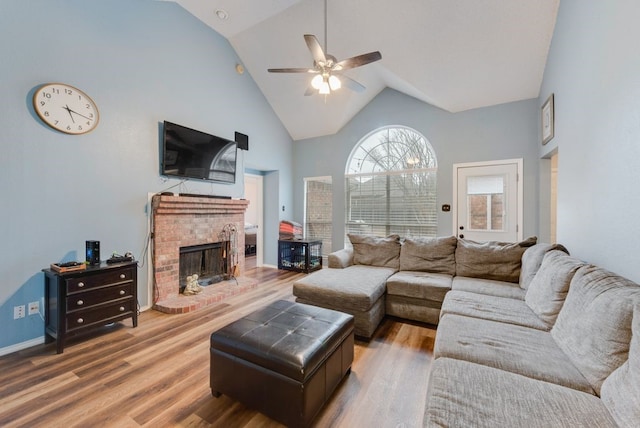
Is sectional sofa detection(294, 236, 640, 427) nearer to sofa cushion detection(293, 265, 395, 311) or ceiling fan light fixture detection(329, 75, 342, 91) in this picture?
sofa cushion detection(293, 265, 395, 311)

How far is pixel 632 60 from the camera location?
1.53 m

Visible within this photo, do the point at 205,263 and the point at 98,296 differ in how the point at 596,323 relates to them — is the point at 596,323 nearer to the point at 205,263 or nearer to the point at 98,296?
the point at 98,296

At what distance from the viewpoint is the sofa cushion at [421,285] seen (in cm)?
270

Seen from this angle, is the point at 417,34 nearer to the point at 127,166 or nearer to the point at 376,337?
the point at 376,337

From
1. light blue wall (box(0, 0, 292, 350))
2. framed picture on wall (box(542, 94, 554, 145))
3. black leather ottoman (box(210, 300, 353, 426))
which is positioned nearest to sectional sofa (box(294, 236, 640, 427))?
black leather ottoman (box(210, 300, 353, 426))

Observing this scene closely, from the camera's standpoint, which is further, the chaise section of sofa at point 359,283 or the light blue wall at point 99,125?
the chaise section of sofa at point 359,283

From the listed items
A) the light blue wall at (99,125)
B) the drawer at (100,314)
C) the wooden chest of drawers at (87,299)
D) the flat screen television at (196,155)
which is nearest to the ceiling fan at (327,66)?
the flat screen television at (196,155)

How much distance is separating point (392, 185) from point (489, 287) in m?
2.65

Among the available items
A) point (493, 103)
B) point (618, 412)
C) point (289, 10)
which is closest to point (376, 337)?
point (618, 412)

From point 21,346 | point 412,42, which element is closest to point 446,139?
point 412,42

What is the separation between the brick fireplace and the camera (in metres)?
3.29

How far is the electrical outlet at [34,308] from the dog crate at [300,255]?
347 cm

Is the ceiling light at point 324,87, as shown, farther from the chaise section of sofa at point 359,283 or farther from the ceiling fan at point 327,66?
the chaise section of sofa at point 359,283

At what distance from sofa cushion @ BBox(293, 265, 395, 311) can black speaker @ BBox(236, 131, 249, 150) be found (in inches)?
110
